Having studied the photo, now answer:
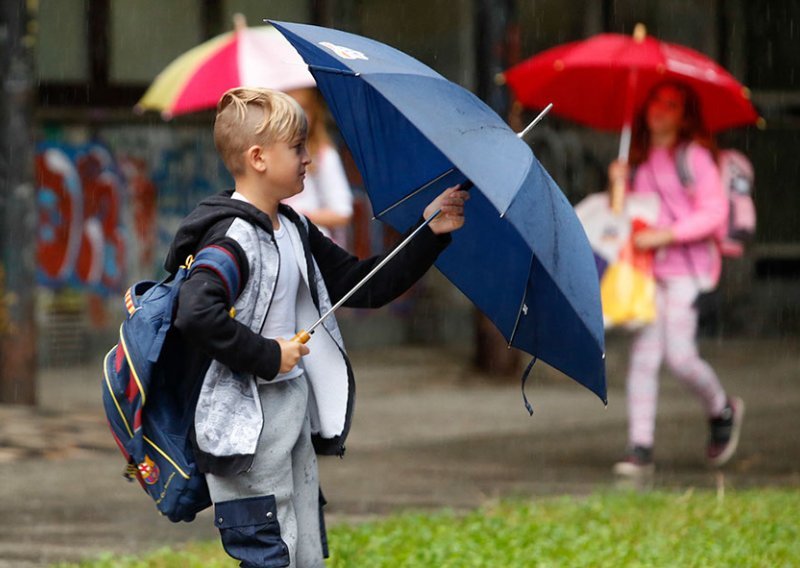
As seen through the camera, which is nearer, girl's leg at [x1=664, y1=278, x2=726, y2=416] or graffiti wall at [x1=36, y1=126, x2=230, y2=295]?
girl's leg at [x1=664, y1=278, x2=726, y2=416]

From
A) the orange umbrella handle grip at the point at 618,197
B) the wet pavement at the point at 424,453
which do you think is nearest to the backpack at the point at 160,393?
the wet pavement at the point at 424,453

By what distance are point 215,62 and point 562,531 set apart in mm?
3240

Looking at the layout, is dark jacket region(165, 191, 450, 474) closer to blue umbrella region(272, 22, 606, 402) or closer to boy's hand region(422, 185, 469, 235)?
boy's hand region(422, 185, 469, 235)

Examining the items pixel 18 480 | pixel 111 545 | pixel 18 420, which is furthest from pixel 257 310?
pixel 18 420

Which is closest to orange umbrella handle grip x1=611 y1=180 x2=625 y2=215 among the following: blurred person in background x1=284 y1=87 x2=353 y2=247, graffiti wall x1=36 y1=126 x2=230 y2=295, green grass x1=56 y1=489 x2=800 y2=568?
blurred person in background x1=284 y1=87 x2=353 y2=247

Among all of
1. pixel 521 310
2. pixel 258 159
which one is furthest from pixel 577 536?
pixel 258 159

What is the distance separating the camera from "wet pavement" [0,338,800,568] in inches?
241

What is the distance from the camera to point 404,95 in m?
3.65

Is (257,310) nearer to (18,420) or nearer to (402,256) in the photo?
(402,256)

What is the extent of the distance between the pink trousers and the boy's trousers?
3758 mm

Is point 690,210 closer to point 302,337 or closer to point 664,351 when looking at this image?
Result: point 664,351

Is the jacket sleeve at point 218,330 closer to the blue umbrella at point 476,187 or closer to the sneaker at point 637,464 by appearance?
the blue umbrella at point 476,187

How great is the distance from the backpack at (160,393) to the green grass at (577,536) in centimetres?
135

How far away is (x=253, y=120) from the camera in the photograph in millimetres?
3762
